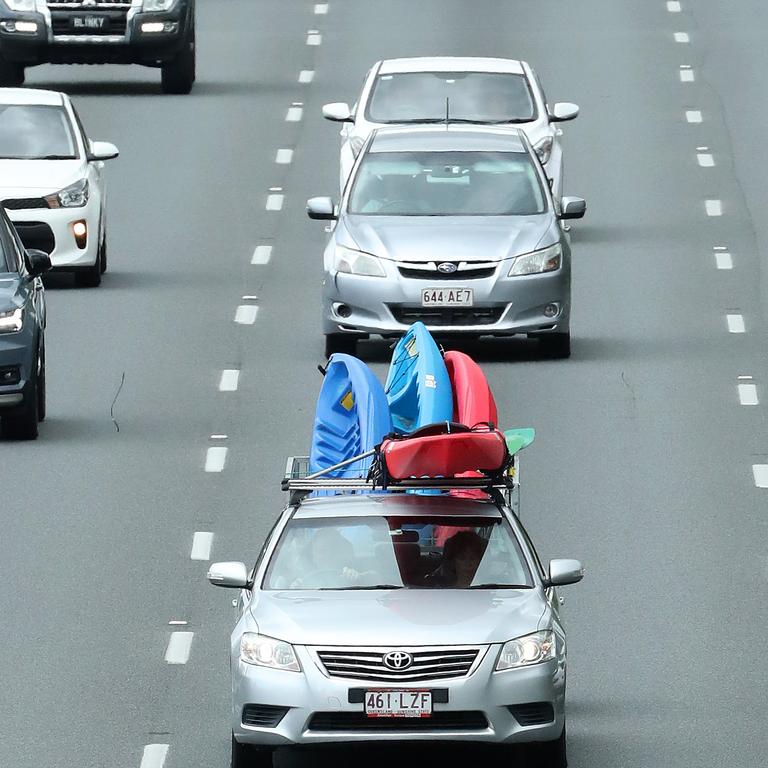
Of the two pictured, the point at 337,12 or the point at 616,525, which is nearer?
the point at 616,525

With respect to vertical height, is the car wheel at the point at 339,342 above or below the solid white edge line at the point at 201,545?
below

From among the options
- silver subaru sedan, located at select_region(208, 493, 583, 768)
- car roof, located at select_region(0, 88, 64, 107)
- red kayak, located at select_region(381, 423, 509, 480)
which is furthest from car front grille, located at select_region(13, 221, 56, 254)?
silver subaru sedan, located at select_region(208, 493, 583, 768)

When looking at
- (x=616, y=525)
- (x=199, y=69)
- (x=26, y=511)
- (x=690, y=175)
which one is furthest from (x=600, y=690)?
(x=199, y=69)

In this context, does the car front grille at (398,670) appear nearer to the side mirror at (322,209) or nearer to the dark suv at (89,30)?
the side mirror at (322,209)

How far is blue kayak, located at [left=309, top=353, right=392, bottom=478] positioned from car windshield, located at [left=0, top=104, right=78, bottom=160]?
1210 centimetres

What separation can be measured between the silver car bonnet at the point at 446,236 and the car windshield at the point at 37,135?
4.80 m

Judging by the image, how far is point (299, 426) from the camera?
2128 cm

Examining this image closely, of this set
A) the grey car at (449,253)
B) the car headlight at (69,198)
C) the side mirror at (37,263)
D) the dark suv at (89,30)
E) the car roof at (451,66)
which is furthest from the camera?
the dark suv at (89,30)

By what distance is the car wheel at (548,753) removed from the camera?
11969 millimetres

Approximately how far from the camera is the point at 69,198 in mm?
27016

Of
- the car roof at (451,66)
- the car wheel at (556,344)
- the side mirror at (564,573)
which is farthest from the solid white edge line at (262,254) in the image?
the side mirror at (564,573)

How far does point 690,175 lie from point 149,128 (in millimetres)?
7138

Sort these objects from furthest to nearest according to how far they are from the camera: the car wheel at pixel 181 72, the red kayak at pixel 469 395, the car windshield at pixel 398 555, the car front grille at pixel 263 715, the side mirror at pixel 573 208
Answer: the car wheel at pixel 181 72, the side mirror at pixel 573 208, the red kayak at pixel 469 395, the car windshield at pixel 398 555, the car front grille at pixel 263 715

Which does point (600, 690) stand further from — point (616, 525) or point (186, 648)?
point (616, 525)
